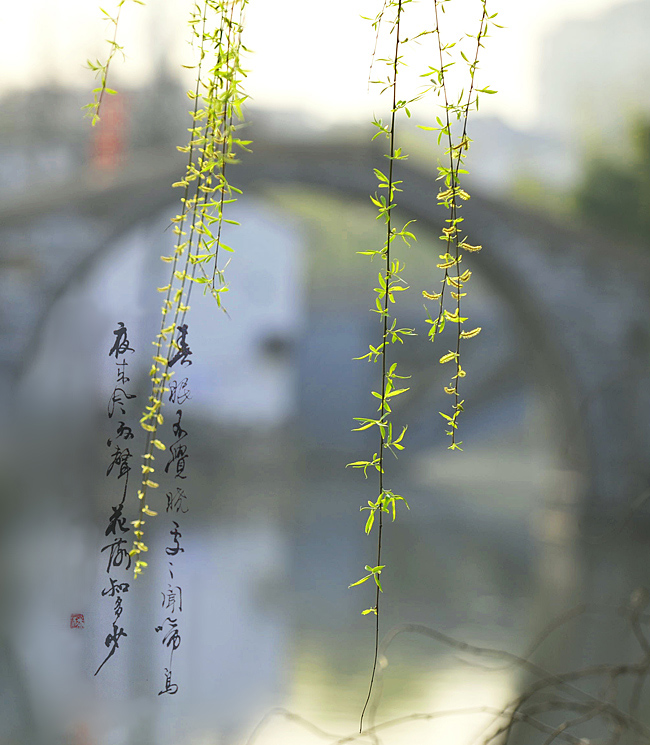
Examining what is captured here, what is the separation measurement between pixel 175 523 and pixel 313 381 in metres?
0.68

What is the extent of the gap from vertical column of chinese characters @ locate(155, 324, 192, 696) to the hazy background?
3 centimetres

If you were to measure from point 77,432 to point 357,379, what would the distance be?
0.98 metres

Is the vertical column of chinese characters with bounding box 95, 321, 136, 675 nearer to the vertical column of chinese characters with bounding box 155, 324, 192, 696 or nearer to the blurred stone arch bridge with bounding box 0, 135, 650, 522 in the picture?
the vertical column of chinese characters with bounding box 155, 324, 192, 696

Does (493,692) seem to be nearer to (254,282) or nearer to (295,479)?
(295,479)

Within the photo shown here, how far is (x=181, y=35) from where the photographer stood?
160 cm

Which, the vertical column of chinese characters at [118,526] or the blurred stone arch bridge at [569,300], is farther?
the blurred stone arch bridge at [569,300]

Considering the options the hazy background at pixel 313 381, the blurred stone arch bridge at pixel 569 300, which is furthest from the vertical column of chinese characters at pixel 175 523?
the blurred stone arch bridge at pixel 569 300

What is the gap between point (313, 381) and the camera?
2020mm

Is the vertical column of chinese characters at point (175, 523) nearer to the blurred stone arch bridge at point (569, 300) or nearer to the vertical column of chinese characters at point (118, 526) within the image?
the vertical column of chinese characters at point (118, 526)

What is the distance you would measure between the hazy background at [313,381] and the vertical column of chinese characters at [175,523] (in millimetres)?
33

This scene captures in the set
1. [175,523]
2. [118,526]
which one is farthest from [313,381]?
[118,526]

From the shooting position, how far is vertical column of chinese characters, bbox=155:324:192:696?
1.22 meters

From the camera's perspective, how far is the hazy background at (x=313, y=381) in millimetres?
1294

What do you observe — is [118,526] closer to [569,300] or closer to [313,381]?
[313,381]
